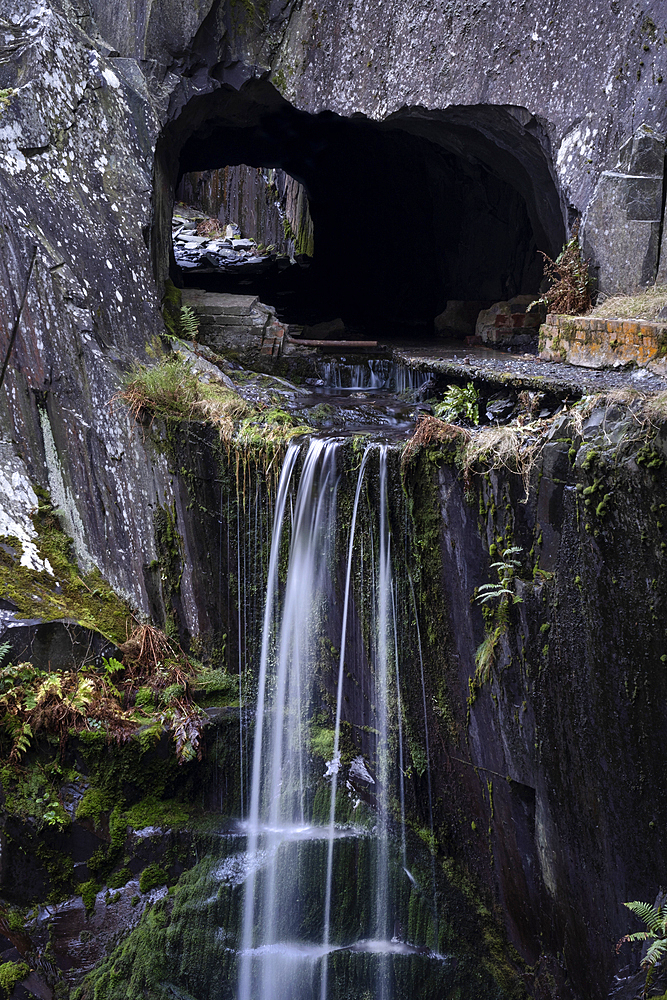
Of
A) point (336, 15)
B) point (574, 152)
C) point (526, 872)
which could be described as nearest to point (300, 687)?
point (526, 872)

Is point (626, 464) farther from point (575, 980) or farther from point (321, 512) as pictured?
point (575, 980)

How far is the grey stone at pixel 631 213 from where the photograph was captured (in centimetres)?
597

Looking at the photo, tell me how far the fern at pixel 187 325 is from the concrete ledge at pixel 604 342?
3.60 meters

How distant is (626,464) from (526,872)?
8.88 feet

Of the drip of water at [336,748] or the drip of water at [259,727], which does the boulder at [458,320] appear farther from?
the drip of water at [336,748]

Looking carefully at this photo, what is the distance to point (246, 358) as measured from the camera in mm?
7980

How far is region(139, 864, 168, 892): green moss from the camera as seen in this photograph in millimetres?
5295

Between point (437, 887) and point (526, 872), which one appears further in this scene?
point (437, 887)

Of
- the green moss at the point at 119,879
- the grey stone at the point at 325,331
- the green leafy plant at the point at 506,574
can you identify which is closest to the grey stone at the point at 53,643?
the green moss at the point at 119,879

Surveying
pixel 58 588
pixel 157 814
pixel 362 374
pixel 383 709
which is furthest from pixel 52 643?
pixel 362 374

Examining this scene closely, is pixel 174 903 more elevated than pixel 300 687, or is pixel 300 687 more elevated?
pixel 300 687

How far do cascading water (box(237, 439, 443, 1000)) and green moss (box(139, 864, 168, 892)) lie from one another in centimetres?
65

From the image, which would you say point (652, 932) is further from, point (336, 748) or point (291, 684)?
point (291, 684)

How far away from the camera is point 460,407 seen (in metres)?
5.38
